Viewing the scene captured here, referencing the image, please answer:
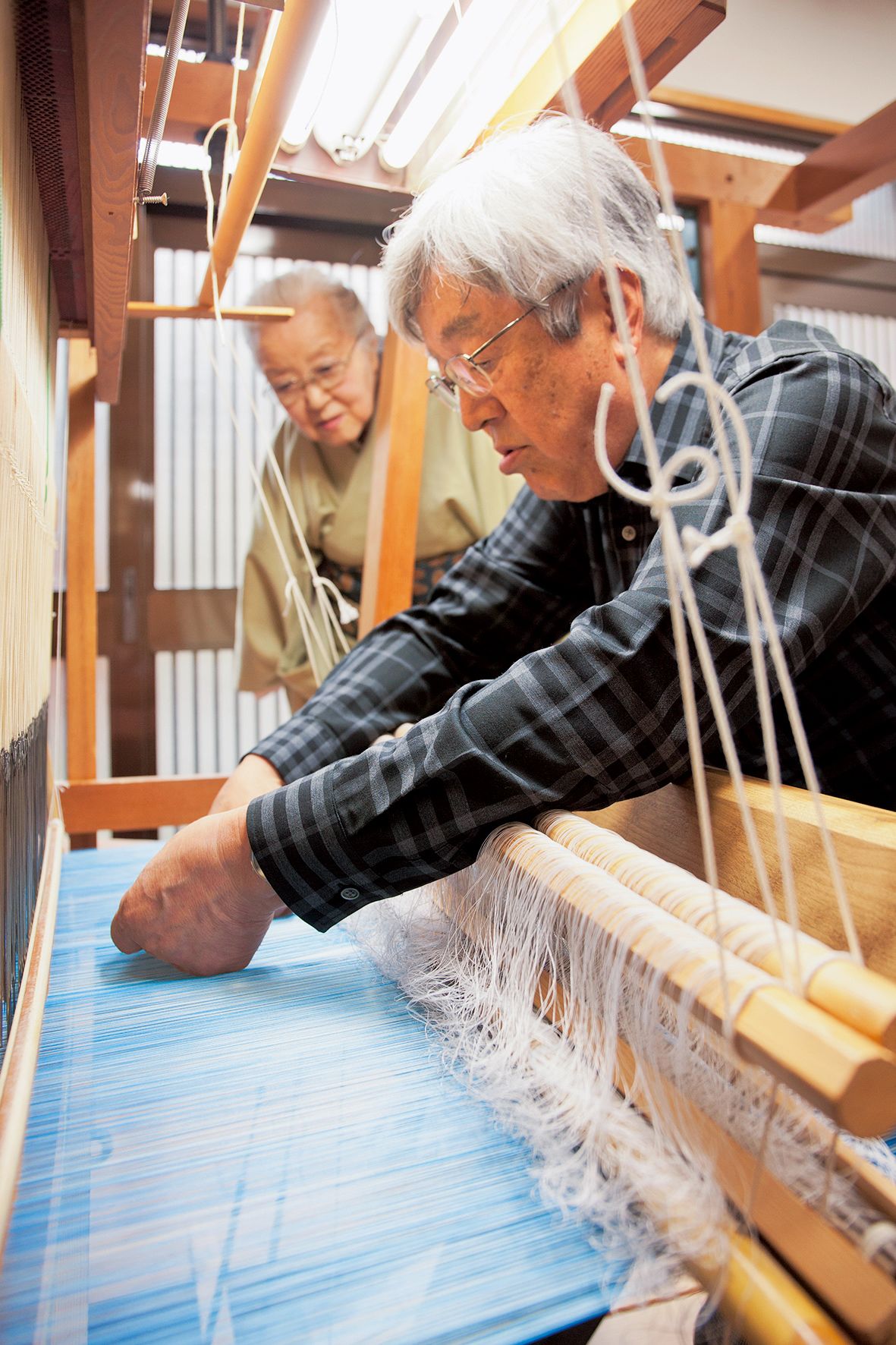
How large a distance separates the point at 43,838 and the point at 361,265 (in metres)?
1.95

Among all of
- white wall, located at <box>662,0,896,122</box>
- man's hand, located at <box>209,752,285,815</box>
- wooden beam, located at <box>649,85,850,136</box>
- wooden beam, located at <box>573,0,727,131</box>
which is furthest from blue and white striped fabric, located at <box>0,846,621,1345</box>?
wooden beam, located at <box>649,85,850,136</box>

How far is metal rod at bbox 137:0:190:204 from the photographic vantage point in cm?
80

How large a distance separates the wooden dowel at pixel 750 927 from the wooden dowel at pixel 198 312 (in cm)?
116

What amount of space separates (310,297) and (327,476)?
0.38 m

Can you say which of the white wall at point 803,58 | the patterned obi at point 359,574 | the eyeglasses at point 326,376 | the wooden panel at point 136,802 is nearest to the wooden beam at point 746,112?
the white wall at point 803,58

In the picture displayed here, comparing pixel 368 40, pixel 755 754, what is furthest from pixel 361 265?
pixel 755 754

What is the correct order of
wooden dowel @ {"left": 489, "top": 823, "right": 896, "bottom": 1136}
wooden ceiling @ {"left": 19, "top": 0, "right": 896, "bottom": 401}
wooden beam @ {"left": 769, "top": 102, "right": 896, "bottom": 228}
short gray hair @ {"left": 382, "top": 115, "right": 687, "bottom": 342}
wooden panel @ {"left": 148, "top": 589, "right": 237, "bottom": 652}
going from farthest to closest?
wooden panel @ {"left": 148, "top": 589, "right": 237, "bottom": 652} < wooden beam @ {"left": 769, "top": 102, "right": 896, "bottom": 228} < short gray hair @ {"left": 382, "top": 115, "right": 687, "bottom": 342} < wooden ceiling @ {"left": 19, "top": 0, "right": 896, "bottom": 401} < wooden dowel @ {"left": 489, "top": 823, "right": 896, "bottom": 1136}

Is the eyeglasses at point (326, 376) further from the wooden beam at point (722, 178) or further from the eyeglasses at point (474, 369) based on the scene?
the eyeglasses at point (474, 369)

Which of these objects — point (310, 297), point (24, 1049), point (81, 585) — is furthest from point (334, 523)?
point (24, 1049)

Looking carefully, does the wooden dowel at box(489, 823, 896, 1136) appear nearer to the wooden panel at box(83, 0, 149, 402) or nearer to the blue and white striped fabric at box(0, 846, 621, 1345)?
the blue and white striped fabric at box(0, 846, 621, 1345)

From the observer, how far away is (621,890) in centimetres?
60

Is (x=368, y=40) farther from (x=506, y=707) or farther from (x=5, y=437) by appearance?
(x=506, y=707)

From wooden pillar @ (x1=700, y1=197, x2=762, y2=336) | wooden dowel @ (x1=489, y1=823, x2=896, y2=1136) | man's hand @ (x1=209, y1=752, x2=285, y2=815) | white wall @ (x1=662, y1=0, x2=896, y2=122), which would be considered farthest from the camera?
white wall @ (x1=662, y1=0, x2=896, y2=122)

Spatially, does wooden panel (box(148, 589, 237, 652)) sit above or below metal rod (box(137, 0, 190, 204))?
below
